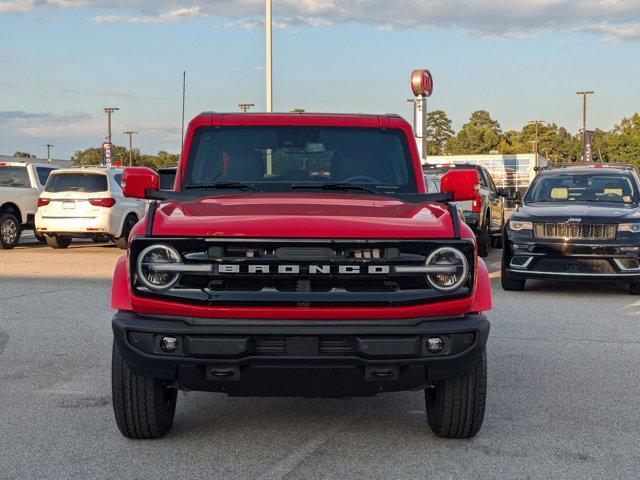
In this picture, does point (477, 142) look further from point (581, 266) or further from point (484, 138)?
point (581, 266)

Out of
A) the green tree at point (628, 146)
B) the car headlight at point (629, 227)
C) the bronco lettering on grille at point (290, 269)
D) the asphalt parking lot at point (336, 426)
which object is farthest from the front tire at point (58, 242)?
the green tree at point (628, 146)

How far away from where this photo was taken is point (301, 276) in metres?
4.62

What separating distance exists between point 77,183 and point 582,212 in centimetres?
1137

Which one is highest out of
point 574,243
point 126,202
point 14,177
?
point 14,177

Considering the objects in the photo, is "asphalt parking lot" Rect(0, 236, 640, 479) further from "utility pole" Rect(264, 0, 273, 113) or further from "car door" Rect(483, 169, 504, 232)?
"utility pole" Rect(264, 0, 273, 113)

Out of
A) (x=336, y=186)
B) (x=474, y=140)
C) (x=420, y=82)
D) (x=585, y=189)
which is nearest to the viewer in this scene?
(x=336, y=186)

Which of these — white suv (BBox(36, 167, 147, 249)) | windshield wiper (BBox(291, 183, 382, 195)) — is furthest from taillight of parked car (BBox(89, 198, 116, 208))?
windshield wiper (BBox(291, 183, 382, 195))

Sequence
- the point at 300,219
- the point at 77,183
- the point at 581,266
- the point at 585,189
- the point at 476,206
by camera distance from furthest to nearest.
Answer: the point at 77,183
the point at 476,206
the point at 585,189
the point at 581,266
the point at 300,219

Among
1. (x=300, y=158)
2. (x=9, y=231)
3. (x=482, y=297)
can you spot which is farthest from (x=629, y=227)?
(x=9, y=231)

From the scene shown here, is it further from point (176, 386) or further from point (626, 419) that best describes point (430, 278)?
point (626, 419)

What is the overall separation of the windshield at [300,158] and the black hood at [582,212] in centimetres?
629

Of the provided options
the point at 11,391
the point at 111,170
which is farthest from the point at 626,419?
the point at 111,170

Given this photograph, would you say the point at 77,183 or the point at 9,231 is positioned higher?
the point at 77,183

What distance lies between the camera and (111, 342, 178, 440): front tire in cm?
499
